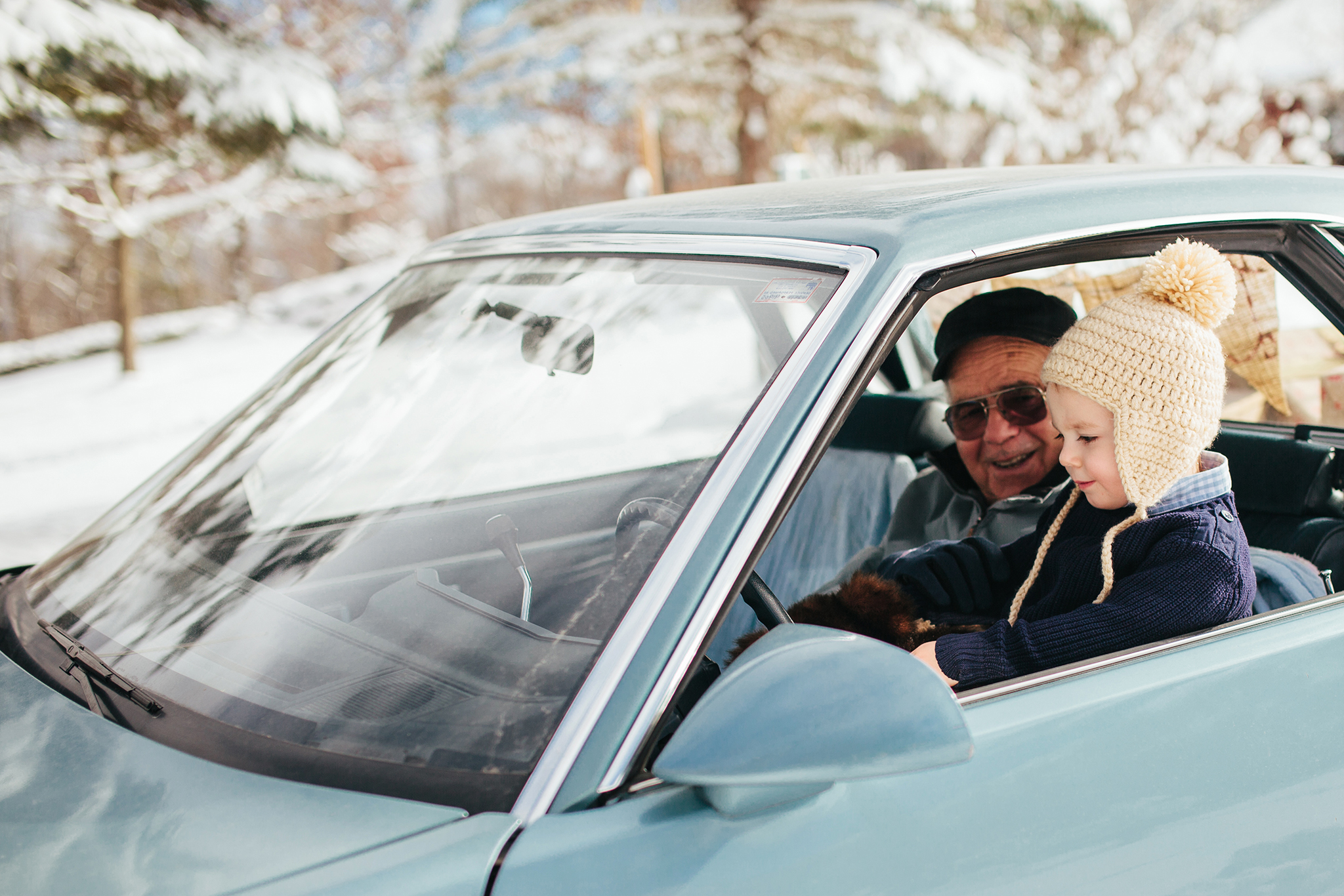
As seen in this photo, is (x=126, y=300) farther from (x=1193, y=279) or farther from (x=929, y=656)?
(x=1193, y=279)

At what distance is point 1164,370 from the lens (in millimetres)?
1418

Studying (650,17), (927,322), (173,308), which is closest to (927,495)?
(927,322)

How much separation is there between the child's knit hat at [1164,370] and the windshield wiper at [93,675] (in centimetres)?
129

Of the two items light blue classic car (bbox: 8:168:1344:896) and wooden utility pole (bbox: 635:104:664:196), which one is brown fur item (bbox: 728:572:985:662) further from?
wooden utility pole (bbox: 635:104:664:196)

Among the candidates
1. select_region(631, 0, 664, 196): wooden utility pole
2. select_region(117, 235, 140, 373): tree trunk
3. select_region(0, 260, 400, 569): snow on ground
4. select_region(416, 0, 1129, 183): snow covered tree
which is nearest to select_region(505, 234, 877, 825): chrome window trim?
select_region(0, 260, 400, 569): snow on ground

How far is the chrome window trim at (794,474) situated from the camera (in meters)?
1.03

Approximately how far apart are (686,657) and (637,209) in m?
0.96

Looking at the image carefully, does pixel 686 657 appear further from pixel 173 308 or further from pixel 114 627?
pixel 173 308

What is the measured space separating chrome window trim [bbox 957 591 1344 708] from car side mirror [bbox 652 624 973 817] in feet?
0.69

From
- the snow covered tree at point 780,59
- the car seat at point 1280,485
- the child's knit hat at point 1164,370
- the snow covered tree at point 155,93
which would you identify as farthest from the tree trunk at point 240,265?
the child's knit hat at point 1164,370

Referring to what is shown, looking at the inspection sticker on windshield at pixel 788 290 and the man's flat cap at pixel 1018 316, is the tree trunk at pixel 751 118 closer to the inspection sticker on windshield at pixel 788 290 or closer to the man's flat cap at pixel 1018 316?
the man's flat cap at pixel 1018 316

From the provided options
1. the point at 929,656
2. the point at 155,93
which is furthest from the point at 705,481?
the point at 155,93

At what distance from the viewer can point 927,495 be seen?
246 centimetres

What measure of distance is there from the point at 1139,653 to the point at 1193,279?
53cm
